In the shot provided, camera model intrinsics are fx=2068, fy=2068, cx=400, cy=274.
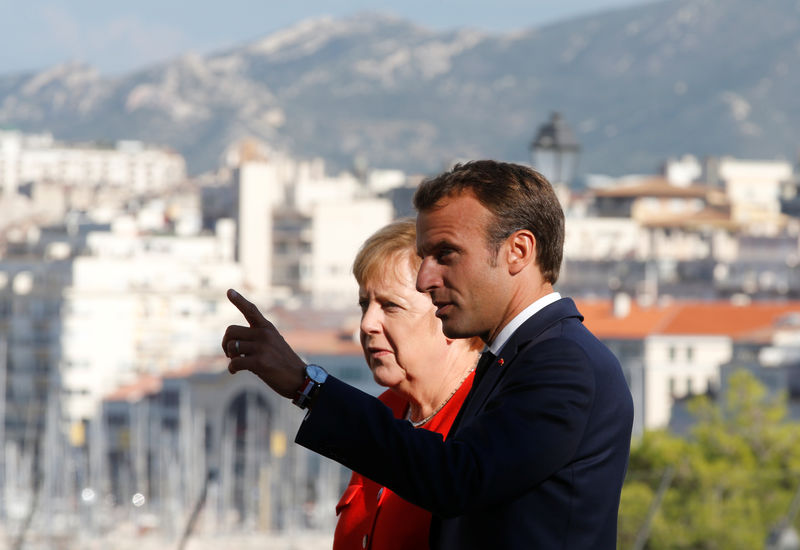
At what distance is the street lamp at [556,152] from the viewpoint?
9.09m

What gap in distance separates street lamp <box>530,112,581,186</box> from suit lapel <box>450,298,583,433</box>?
6.19 m

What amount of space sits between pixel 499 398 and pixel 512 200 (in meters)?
0.28

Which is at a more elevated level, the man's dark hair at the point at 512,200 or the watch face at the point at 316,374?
the man's dark hair at the point at 512,200

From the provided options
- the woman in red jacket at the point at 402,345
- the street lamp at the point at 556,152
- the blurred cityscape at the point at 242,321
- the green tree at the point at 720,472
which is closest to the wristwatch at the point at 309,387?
the woman in red jacket at the point at 402,345

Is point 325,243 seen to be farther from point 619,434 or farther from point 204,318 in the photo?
point 619,434

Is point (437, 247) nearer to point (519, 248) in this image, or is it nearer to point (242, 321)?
point (519, 248)

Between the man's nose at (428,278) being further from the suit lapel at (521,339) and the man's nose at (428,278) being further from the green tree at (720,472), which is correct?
the green tree at (720,472)

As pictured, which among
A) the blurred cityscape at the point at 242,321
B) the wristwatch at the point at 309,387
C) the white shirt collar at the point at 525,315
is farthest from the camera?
the blurred cityscape at the point at 242,321

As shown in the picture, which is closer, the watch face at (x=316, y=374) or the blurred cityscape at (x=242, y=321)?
the watch face at (x=316, y=374)

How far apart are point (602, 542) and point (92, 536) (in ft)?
148

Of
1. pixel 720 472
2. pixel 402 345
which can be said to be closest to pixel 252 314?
pixel 402 345

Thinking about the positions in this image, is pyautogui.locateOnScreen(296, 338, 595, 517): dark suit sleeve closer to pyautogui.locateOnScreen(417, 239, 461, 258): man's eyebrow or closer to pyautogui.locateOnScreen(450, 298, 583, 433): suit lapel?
pyautogui.locateOnScreen(450, 298, 583, 433): suit lapel

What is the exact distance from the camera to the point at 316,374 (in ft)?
9.11

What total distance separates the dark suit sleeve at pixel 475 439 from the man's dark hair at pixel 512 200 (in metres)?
0.17
